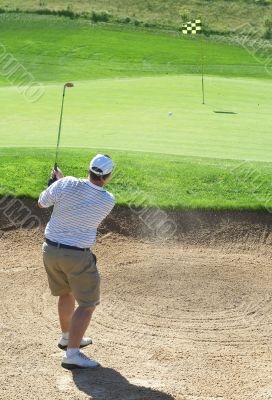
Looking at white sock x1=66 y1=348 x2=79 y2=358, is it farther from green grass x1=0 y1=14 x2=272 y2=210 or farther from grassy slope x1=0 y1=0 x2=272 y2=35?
grassy slope x1=0 y1=0 x2=272 y2=35

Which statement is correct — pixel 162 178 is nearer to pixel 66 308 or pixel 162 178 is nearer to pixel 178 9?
pixel 66 308

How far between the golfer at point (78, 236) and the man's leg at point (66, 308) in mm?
338

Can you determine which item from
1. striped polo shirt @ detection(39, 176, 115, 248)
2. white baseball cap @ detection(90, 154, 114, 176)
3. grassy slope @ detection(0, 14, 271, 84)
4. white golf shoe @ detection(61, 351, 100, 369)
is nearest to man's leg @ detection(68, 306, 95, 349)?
white golf shoe @ detection(61, 351, 100, 369)

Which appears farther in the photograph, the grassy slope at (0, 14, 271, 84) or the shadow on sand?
the grassy slope at (0, 14, 271, 84)

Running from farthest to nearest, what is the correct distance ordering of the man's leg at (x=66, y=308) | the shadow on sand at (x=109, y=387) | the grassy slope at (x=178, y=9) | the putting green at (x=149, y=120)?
the grassy slope at (x=178, y=9) < the putting green at (x=149, y=120) < the man's leg at (x=66, y=308) < the shadow on sand at (x=109, y=387)

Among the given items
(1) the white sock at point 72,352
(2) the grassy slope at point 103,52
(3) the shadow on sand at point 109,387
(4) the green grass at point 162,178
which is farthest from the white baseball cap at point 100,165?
(2) the grassy slope at point 103,52

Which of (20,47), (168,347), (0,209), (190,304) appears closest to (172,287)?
(190,304)

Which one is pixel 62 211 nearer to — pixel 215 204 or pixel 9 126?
pixel 215 204

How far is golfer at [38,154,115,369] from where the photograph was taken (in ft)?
25.6

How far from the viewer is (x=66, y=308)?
831 centimetres

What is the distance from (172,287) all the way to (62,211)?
312 centimetres

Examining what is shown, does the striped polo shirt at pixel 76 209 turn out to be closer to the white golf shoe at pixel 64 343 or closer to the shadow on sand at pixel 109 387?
the white golf shoe at pixel 64 343

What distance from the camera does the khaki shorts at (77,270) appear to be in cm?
784

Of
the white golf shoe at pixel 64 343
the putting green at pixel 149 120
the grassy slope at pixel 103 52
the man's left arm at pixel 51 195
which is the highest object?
the man's left arm at pixel 51 195
